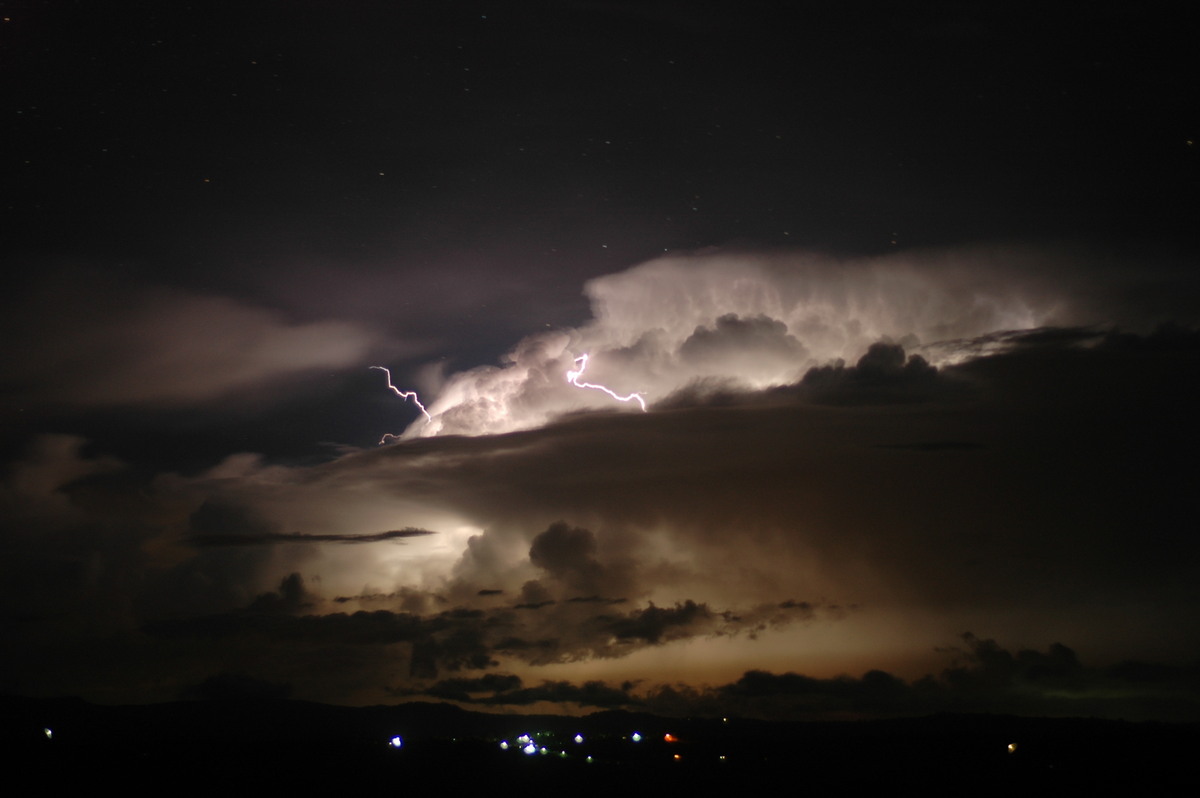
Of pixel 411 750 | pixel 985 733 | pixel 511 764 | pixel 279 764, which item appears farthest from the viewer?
pixel 985 733

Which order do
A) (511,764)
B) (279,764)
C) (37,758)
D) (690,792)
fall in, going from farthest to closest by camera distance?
(511,764), (279,764), (37,758), (690,792)

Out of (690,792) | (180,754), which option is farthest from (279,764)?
(690,792)

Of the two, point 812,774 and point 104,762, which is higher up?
point 104,762

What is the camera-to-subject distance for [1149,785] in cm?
7862

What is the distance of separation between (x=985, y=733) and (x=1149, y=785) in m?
83.4

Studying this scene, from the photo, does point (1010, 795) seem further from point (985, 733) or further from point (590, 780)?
point (985, 733)

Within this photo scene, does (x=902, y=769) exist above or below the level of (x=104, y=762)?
below

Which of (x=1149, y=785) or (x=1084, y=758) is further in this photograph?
(x=1084, y=758)

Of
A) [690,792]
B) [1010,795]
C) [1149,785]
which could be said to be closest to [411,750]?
[690,792]

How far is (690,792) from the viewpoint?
226ft

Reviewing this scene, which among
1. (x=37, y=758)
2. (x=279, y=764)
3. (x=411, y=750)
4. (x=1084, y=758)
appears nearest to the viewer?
(x=37, y=758)

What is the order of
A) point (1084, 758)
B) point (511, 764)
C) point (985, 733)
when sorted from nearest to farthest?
1. point (511, 764)
2. point (1084, 758)
3. point (985, 733)

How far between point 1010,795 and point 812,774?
24620 mm

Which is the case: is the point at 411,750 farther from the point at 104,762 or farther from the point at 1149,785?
the point at 1149,785
